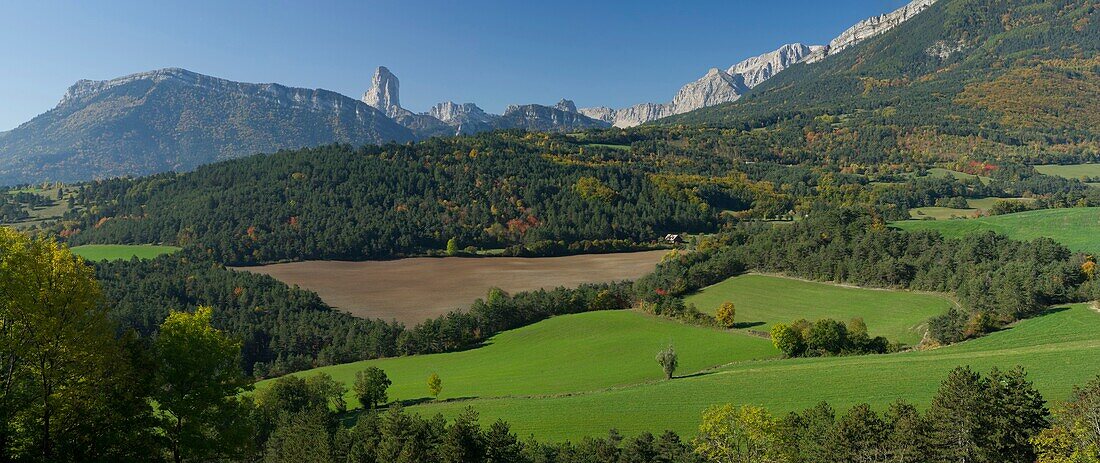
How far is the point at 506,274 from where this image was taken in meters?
132

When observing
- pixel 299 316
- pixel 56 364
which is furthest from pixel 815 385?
pixel 299 316

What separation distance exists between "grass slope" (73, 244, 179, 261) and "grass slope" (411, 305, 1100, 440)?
137 meters

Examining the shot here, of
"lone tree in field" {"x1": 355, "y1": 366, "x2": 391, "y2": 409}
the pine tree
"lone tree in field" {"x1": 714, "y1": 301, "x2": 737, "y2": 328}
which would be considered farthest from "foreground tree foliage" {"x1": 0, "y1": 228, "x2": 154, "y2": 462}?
"lone tree in field" {"x1": 714, "y1": 301, "x2": 737, "y2": 328}

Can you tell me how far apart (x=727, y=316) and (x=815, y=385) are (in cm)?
3391

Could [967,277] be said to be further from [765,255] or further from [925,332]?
[765,255]

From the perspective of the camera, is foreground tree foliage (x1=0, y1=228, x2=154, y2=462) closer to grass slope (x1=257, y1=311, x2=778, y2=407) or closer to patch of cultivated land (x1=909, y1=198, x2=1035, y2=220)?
grass slope (x1=257, y1=311, x2=778, y2=407)

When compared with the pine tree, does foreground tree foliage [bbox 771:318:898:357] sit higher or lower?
lower

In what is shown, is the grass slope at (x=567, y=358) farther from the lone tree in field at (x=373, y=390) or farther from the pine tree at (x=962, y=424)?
the pine tree at (x=962, y=424)

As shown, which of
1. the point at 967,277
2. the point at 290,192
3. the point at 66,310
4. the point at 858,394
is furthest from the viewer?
the point at 290,192

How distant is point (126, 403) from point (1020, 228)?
112 metres

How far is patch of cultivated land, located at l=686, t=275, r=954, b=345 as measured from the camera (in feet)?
243

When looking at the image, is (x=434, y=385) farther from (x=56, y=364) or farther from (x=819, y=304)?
(x=819, y=304)

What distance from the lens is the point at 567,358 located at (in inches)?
3036

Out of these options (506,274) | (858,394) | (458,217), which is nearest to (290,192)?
(458,217)
